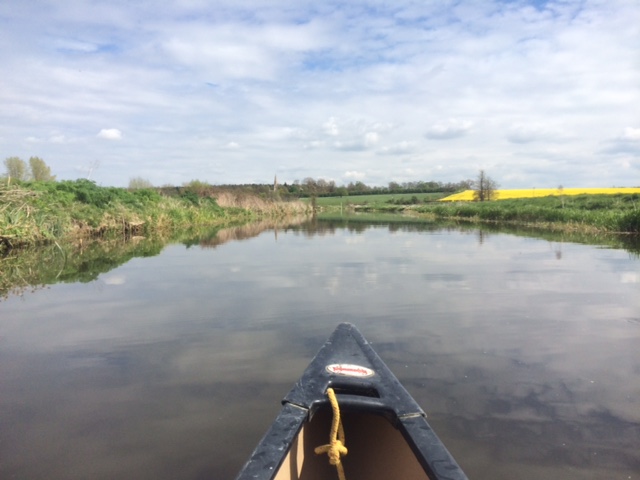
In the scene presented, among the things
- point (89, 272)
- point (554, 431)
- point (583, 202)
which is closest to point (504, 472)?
point (554, 431)

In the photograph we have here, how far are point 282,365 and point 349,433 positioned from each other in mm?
1526

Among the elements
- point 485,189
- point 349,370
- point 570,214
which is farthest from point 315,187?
point 349,370

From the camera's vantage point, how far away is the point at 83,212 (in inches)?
643

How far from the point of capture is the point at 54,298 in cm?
694

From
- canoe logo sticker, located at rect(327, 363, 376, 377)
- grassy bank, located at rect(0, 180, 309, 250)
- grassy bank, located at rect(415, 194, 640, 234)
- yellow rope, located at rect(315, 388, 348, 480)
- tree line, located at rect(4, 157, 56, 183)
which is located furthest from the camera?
tree line, located at rect(4, 157, 56, 183)

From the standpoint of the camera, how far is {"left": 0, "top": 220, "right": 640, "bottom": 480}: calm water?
107 inches

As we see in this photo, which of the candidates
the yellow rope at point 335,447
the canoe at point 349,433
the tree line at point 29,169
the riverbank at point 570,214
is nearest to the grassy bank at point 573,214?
the riverbank at point 570,214

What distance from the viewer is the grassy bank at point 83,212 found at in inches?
467

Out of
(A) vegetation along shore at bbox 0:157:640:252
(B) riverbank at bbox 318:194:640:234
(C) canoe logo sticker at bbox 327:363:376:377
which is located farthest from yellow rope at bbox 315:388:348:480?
(B) riverbank at bbox 318:194:640:234

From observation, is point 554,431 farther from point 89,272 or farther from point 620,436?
point 89,272

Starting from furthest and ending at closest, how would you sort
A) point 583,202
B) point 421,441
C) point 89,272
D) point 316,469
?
point 583,202, point 89,272, point 316,469, point 421,441

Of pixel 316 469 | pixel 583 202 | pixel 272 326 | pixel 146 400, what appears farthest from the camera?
pixel 583 202

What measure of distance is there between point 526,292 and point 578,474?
500 centimetres

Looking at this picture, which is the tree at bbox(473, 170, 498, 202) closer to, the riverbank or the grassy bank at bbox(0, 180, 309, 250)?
the riverbank
